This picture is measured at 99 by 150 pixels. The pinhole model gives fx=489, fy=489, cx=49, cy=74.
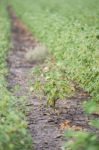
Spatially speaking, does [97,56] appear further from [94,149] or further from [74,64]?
[94,149]

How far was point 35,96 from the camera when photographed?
Result: 921 cm

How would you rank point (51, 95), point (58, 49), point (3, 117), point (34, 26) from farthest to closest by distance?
point (34, 26) < point (58, 49) < point (51, 95) < point (3, 117)

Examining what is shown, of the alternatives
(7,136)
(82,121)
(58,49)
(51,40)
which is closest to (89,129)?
(82,121)

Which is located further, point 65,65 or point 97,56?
point 65,65

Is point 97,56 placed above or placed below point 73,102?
above

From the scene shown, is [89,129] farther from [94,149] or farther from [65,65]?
[65,65]

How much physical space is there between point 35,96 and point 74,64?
1.12 meters

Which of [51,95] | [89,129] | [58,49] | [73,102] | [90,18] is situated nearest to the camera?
[89,129]

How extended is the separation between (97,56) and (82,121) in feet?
5.25

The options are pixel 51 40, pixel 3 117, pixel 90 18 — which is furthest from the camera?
pixel 90 18

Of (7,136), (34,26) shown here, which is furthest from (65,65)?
(34,26)

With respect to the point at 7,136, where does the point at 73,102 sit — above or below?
below

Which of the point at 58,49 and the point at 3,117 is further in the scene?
the point at 58,49

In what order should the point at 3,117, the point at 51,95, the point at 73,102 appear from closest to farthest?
the point at 3,117 < the point at 51,95 < the point at 73,102
